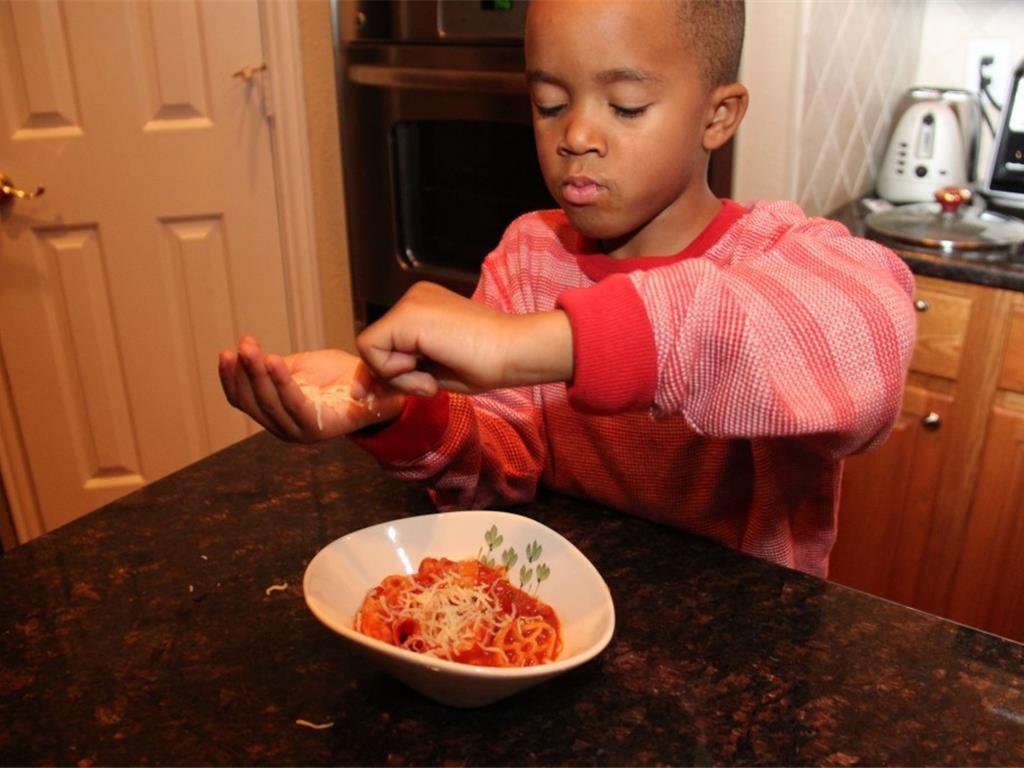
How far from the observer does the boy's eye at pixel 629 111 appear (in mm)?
840

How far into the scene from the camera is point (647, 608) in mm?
763

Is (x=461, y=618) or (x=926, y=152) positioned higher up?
(x=926, y=152)

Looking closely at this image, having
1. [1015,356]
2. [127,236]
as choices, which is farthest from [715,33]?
[127,236]

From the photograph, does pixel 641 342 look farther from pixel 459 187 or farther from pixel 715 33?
pixel 459 187

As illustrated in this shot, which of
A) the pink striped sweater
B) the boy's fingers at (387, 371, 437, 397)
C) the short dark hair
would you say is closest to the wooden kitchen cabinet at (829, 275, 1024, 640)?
the pink striped sweater

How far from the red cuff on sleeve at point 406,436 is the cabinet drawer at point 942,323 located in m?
1.11

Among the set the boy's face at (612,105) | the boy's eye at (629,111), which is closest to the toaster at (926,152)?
the boy's face at (612,105)

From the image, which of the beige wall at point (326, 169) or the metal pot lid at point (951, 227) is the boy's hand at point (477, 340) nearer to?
the metal pot lid at point (951, 227)

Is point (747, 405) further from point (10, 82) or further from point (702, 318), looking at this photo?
point (10, 82)

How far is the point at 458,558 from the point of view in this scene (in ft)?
2.63

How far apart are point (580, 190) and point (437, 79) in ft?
4.01

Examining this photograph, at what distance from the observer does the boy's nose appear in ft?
2.73

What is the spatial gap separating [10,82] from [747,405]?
2.06 meters

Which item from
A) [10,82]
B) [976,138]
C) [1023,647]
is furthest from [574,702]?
[10,82]
